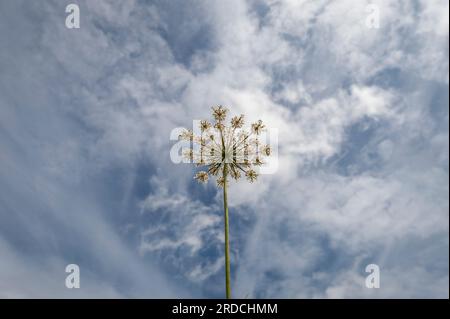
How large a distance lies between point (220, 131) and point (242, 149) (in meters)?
1.24
